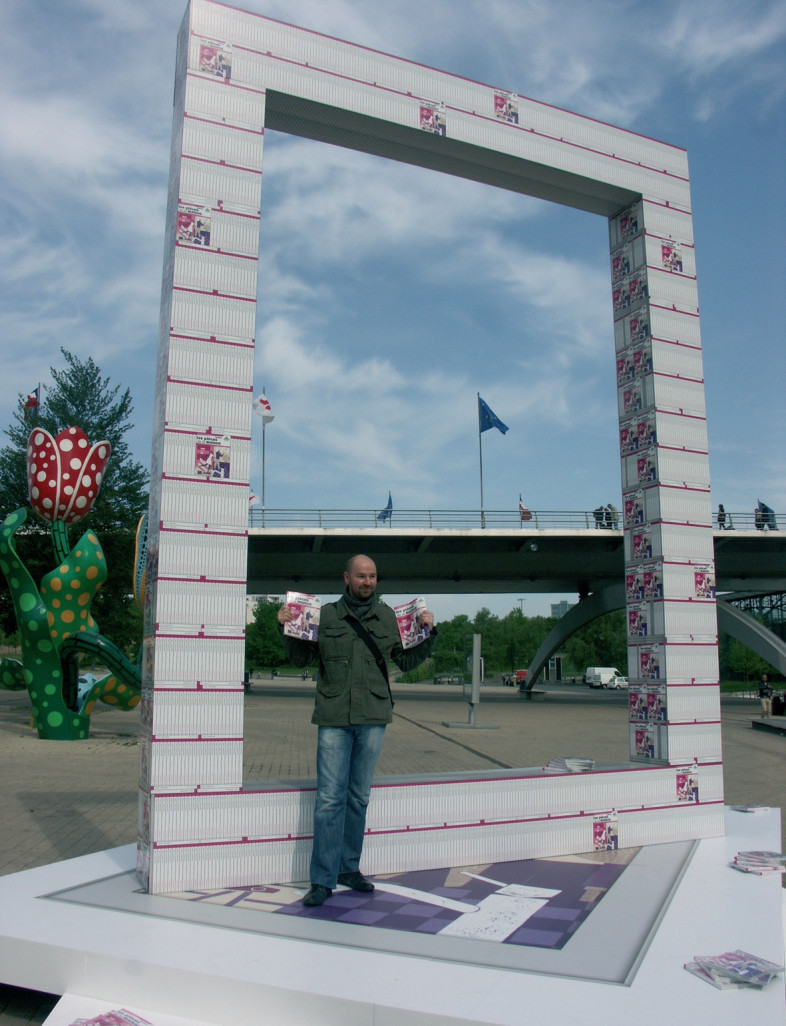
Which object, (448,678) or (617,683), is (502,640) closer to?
(448,678)

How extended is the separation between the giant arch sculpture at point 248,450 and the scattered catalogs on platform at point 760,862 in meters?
0.70

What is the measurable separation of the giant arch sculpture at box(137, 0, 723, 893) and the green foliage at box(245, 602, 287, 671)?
5346 cm

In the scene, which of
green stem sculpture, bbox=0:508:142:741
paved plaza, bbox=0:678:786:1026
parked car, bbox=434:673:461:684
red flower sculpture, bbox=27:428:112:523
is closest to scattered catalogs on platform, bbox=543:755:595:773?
paved plaza, bbox=0:678:786:1026

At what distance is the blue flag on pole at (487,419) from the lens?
115 ft

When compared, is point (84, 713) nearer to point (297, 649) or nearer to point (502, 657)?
→ point (297, 649)

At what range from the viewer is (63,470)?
48.0 feet

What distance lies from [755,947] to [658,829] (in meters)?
2.24

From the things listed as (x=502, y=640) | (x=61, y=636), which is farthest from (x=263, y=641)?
(x=61, y=636)

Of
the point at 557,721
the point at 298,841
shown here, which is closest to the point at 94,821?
the point at 298,841

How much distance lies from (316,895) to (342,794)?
52 cm

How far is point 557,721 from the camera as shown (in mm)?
23938

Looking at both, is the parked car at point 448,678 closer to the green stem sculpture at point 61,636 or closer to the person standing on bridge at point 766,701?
the person standing on bridge at point 766,701

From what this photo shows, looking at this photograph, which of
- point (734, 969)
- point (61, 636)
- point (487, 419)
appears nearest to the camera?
point (734, 969)

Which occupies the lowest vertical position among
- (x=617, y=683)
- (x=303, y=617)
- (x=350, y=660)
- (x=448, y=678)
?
(x=448, y=678)
